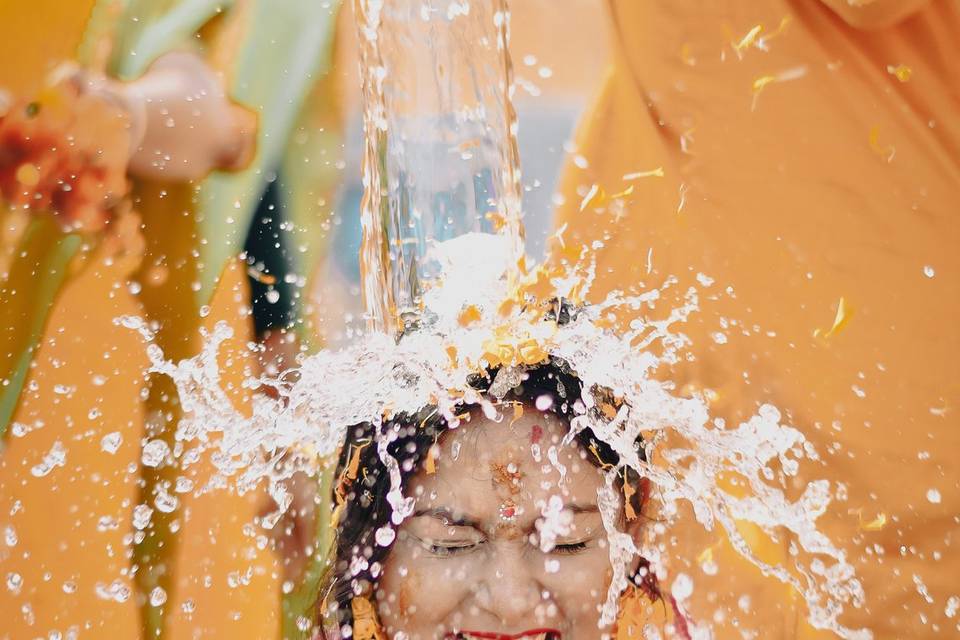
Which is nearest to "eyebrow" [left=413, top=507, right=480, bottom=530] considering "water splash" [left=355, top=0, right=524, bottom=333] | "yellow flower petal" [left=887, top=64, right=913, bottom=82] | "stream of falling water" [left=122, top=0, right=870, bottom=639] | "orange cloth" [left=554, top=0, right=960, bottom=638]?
"stream of falling water" [left=122, top=0, right=870, bottom=639]

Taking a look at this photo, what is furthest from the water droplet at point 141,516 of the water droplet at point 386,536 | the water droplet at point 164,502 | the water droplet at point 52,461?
the water droplet at point 386,536

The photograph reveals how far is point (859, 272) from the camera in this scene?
4.03 feet

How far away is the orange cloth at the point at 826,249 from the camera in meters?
1.20

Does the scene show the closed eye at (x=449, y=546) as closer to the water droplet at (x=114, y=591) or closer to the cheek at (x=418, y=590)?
the cheek at (x=418, y=590)

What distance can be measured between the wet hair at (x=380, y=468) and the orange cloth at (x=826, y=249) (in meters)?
0.42

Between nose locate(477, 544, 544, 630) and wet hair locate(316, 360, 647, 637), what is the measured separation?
0.11m

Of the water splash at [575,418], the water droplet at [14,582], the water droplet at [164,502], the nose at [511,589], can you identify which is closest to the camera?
the nose at [511,589]

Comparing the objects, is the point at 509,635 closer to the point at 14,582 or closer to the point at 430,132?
the point at 430,132

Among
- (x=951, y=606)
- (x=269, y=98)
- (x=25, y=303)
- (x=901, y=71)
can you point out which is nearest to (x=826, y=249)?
(x=901, y=71)

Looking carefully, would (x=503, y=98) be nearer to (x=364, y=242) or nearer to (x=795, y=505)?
(x=364, y=242)

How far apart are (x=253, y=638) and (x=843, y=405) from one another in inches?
35.5

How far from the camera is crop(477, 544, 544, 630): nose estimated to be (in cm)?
76

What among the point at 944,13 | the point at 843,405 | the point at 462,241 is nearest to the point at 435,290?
the point at 462,241

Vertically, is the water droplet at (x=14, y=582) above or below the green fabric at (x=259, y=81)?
below
